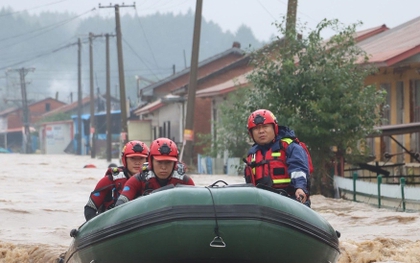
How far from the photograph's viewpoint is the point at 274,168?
32.2 feet

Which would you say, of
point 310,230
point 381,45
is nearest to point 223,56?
point 381,45

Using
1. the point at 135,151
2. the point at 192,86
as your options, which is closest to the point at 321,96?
the point at 135,151

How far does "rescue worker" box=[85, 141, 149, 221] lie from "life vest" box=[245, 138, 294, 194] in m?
1.46

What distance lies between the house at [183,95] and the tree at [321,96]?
64.1 feet

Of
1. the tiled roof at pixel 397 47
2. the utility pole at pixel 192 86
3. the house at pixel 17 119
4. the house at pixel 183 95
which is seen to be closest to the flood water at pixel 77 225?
the tiled roof at pixel 397 47

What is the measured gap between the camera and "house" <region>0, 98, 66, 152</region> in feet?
372

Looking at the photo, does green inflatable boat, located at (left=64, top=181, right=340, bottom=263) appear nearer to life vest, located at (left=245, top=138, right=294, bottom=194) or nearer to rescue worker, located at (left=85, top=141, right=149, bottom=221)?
life vest, located at (left=245, top=138, right=294, bottom=194)

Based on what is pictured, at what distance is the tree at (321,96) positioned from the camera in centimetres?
1964

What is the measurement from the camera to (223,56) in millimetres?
54000

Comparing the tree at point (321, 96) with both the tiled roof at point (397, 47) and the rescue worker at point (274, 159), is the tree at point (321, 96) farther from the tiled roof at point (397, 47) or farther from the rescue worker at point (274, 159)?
the rescue worker at point (274, 159)

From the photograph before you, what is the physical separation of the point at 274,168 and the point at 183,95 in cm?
3545

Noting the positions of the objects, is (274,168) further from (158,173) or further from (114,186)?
(114,186)

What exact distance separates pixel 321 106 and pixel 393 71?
6452mm

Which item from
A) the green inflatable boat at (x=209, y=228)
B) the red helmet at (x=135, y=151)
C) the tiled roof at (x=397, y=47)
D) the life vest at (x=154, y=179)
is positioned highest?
the tiled roof at (x=397, y=47)
